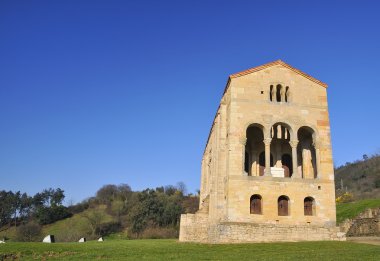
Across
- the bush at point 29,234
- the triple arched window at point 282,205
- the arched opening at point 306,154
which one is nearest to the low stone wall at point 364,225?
the arched opening at point 306,154

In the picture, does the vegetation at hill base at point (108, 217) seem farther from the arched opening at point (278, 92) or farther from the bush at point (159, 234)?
the arched opening at point (278, 92)

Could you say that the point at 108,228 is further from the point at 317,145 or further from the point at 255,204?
the point at 317,145

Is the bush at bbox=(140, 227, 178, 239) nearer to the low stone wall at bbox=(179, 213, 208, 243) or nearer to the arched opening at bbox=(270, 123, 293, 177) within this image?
the low stone wall at bbox=(179, 213, 208, 243)

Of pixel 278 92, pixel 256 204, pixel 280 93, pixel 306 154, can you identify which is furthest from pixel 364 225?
pixel 278 92

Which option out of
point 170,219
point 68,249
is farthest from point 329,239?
point 170,219

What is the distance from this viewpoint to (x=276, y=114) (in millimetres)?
28578

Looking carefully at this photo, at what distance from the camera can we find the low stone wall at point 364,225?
2950 centimetres

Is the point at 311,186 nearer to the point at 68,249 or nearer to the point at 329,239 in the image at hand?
the point at 329,239

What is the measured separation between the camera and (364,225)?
3106 centimetres

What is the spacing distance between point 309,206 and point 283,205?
201cm

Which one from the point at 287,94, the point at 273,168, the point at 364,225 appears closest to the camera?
the point at 287,94

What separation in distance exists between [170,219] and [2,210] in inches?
1987

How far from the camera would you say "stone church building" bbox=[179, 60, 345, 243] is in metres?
25.6

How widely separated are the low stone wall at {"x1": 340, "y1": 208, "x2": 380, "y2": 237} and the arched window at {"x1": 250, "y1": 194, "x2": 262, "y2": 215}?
386 inches
